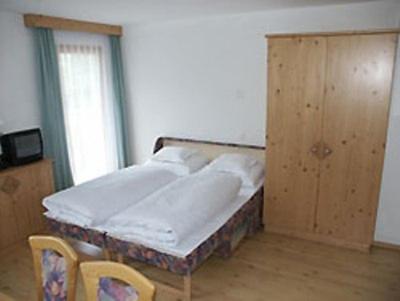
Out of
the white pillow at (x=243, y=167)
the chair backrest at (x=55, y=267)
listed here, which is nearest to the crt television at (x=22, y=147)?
the white pillow at (x=243, y=167)

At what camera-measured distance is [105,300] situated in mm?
1509

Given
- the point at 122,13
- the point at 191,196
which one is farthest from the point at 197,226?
the point at 122,13

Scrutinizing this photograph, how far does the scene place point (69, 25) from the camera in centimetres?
410

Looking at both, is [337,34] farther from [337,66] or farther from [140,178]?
[140,178]

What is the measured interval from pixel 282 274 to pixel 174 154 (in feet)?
6.57

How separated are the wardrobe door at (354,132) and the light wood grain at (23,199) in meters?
2.91

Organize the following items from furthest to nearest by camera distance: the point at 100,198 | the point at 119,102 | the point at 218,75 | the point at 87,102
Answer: the point at 119,102
the point at 87,102
the point at 218,75
the point at 100,198

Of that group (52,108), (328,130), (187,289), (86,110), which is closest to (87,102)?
(86,110)

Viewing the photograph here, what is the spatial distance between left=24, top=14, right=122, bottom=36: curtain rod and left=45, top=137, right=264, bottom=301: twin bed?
1.85 m

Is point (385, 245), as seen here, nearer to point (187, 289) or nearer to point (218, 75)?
point (187, 289)

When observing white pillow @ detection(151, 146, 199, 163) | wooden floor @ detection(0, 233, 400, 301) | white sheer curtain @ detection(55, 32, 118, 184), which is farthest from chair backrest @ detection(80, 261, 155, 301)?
white sheer curtain @ detection(55, 32, 118, 184)

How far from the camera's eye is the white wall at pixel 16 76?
3668 mm

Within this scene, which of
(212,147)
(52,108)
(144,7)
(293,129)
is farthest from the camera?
(212,147)

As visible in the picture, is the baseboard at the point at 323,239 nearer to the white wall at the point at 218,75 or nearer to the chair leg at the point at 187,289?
the white wall at the point at 218,75
